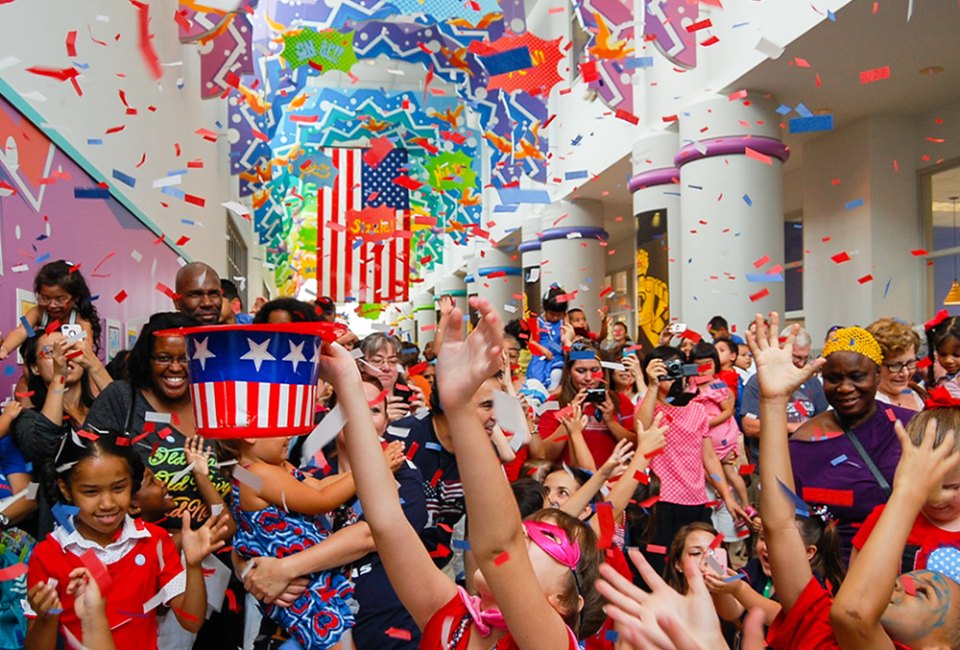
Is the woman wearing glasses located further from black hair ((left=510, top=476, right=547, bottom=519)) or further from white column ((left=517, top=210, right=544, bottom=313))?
white column ((left=517, top=210, right=544, bottom=313))

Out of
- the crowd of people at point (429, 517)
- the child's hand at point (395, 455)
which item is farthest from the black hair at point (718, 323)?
the child's hand at point (395, 455)

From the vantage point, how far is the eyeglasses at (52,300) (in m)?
3.54

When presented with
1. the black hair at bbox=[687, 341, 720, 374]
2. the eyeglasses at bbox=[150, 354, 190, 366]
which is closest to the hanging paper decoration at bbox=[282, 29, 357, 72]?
the black hair at bbox=[687, 341, 720, 374]

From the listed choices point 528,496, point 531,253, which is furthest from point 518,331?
point 531,253

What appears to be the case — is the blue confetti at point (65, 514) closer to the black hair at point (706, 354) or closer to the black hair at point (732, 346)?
the black hair at point (706, 354)

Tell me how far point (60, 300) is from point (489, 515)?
276 centimetres

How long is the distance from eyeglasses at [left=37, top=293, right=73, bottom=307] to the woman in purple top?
2901 millimetres

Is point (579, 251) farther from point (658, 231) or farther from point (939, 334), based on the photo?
point (939, 334)

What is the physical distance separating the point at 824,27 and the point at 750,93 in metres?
1.37

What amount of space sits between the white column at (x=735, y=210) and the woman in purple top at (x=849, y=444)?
13.8 feet

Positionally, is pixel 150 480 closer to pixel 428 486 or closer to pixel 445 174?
pixel 428 486

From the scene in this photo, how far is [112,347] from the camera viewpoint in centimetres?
546

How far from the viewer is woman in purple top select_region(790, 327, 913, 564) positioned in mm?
2908

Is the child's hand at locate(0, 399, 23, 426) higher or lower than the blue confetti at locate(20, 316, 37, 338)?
lower
